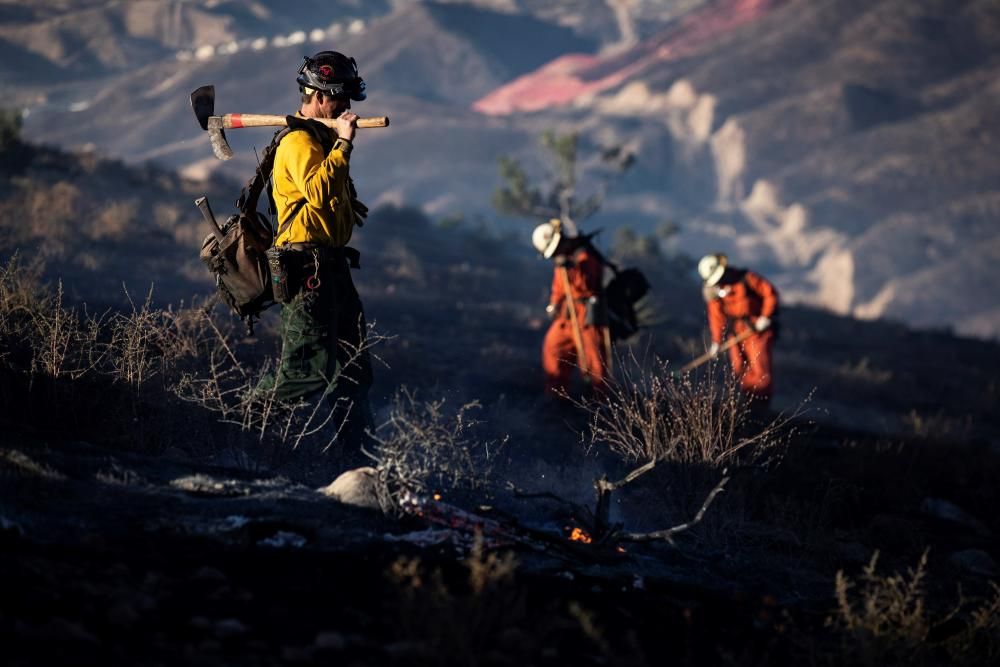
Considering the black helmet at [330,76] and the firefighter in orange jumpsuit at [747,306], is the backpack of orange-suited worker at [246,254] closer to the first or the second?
the black helmet at [330,76]

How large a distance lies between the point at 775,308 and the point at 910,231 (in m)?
45.6

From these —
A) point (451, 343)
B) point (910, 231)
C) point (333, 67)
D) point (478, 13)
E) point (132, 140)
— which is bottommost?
point (451, 343)

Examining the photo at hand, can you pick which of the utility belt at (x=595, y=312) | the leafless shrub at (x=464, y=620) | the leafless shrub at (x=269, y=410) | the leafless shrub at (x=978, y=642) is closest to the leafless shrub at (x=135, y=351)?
the leafless shrub at (x=269, y=410)

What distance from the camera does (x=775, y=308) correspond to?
10125 mm

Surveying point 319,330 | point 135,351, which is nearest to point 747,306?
point 319,330

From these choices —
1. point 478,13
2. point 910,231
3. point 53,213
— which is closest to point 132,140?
point 478,13

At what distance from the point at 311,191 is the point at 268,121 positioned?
0.58m

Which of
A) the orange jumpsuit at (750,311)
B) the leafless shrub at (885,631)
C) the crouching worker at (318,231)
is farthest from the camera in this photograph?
the orange jumpsuit at (750,311)

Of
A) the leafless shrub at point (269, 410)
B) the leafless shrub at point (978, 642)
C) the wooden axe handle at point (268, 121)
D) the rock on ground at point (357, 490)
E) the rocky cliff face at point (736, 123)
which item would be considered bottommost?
the leafless shrub at point (978, 642)

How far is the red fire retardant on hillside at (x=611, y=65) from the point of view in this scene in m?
70.6

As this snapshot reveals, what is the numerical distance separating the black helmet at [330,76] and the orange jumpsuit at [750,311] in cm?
535

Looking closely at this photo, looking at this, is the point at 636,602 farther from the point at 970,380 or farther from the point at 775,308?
the point at 970,380

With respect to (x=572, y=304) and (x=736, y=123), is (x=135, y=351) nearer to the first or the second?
(x=572, y=304)

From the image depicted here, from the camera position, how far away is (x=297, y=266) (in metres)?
5.33
